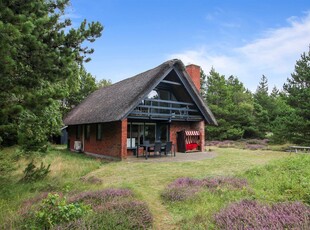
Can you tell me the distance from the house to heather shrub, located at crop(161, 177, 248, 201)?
22.8 ft

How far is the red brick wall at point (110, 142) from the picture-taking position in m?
13.8

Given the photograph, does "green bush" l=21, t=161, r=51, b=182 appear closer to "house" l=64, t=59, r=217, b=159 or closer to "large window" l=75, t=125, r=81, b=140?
"house" l=64, t=59, r=217, b=159

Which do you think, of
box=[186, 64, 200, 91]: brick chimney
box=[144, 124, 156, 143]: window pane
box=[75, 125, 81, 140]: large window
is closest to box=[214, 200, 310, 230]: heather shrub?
box=[144, 124, 156, 143]: window pane

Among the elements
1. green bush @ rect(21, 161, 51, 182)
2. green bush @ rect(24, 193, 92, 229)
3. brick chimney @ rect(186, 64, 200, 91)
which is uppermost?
brick chimney @ rect(186, 64, 200, 91)

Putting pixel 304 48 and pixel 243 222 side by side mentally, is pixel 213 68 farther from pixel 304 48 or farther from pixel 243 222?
pixel 243 222

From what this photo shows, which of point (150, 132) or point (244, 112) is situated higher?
point (244, 112)

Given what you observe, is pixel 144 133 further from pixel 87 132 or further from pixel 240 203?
pixel 240 203

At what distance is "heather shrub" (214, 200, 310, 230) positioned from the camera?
333 centimetres

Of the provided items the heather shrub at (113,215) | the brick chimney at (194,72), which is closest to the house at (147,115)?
the brick chimney at (194,72)

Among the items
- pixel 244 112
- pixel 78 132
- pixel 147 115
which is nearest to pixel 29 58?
pixel 147 115

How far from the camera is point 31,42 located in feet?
17.2

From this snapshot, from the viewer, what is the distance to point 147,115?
598 inches

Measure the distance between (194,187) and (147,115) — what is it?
910 centimetres

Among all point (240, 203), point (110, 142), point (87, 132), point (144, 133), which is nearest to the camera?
point (240, 203)
